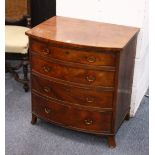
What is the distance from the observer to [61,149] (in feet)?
7.70

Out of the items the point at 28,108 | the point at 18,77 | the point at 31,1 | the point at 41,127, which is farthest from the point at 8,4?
the point at 41,127

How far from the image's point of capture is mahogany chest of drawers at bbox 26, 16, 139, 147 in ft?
6.86

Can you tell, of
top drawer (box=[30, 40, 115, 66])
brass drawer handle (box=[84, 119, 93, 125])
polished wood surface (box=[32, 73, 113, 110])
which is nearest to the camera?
top drawer (box=[30, 40, 115, 66])

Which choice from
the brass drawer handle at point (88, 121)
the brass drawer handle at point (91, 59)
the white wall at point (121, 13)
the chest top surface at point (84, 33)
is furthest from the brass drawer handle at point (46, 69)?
the white wall at point (121, 13)

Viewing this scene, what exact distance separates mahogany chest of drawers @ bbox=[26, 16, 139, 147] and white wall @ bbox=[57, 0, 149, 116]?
0.07 metres

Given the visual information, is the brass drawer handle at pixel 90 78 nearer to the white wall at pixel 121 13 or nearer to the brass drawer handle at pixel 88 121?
the brass drawer handle at pixel 88 121

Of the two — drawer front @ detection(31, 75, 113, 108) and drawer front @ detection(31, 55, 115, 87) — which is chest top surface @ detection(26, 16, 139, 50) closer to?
drawer front @ detection(31, 55, 115, 87)

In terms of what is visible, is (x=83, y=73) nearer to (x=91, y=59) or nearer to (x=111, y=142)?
(x=91, y=59)

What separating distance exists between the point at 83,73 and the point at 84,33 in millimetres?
312

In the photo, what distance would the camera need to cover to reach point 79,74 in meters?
2.16

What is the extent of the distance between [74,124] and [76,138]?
172mm

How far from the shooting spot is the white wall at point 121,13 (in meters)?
2.39

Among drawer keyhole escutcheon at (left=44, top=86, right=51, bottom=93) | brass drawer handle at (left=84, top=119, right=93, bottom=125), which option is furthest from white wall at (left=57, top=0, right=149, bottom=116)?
drawer keyhole escutcheon at (left=44, top=86, right=51, bottom=93)

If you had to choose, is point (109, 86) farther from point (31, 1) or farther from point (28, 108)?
point (31, 1)
